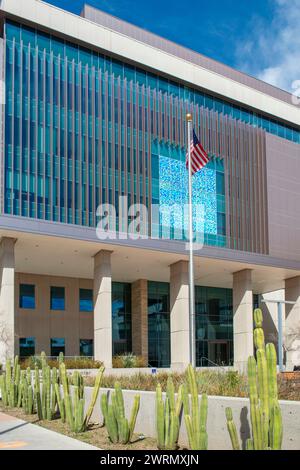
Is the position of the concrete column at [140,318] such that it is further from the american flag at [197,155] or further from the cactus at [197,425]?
the cactus at [197,425]

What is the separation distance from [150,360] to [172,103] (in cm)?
2154

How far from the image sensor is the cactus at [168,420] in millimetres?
10586

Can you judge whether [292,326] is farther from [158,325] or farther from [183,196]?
[183,196]

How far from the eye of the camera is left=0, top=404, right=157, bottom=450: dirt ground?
11.5 metres

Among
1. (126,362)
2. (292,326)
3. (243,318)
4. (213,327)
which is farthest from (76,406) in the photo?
(213,327)

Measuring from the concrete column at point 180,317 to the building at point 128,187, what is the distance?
0.37 feet

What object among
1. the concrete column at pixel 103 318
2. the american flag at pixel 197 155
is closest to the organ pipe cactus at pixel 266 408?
→ the american flag at pixel 197 155

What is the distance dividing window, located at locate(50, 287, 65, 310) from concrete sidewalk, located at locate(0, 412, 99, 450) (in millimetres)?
34327

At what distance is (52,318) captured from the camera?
4912 centimetres

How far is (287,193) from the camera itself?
172 feet

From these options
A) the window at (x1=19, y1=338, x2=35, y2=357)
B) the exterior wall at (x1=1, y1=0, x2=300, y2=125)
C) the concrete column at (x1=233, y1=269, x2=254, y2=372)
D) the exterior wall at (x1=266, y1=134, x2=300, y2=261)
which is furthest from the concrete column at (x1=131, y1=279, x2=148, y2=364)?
the exterior wall at (x1=1, y1=0, x2=300, y2=125)

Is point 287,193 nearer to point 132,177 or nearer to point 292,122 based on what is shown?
point 292,122

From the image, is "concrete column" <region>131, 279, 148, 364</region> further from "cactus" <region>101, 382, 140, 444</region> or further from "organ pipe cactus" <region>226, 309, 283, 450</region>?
"organ pipe cactus" <region>226, 309, 283, 450</region>

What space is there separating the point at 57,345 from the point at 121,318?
6054 mm
